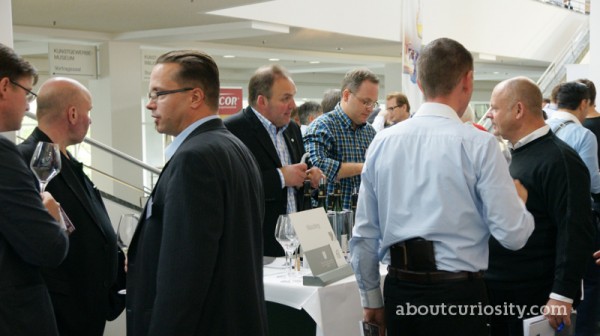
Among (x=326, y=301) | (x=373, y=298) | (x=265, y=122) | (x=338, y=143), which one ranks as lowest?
(x=326, y=301)

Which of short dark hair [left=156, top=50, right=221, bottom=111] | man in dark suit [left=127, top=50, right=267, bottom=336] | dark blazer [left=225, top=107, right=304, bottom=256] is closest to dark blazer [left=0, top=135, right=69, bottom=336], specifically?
man in dark suit [left=127, top=50, right=267, bottom=336]

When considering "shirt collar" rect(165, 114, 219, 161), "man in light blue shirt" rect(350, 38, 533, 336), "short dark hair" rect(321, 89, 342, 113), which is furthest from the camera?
"short dark hair" rect(321, 89, 342, 113)

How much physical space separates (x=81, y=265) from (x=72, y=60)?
9.55 m

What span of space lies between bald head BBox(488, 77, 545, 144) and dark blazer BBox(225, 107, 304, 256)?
3.73 ft

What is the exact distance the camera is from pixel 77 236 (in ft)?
8.97

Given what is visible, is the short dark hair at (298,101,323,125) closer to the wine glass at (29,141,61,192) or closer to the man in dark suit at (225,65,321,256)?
the man in dark suit at (225,65,321,256)

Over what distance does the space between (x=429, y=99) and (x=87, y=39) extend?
9972 millimetres

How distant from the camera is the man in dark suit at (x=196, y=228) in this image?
2.02 m

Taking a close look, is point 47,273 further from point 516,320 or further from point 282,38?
point 282,38

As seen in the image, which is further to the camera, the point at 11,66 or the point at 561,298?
the point at 561,298

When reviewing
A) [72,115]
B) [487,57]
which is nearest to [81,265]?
[72,115]

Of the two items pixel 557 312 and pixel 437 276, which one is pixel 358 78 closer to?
pixel 557 312

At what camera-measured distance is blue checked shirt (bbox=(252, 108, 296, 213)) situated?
3963 millimetres

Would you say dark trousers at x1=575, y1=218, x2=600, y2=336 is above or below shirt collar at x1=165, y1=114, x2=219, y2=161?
below
